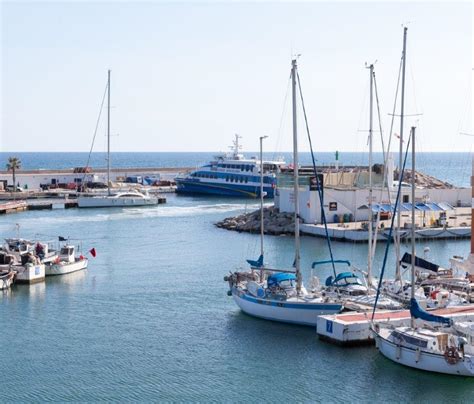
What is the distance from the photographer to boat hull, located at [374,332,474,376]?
2536cm

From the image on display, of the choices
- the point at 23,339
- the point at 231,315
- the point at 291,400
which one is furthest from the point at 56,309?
the point at 291,400

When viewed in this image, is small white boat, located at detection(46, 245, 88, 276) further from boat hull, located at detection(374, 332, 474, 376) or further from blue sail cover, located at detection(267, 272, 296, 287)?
boat hull, located at detection(374, 332, 474, 376)

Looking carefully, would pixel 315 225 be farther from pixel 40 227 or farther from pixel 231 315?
pixel 231 315

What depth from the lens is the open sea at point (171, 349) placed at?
2511 cm

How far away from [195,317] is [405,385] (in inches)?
405

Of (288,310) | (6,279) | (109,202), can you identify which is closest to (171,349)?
(288,310)

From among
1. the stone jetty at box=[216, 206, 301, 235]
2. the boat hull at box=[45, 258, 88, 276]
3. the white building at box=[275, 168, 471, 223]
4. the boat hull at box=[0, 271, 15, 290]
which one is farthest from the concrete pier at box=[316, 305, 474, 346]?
the stone jetty at box=[216, 206, 301, 235]

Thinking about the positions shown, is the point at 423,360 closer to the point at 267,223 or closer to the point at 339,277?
the point at 339,277

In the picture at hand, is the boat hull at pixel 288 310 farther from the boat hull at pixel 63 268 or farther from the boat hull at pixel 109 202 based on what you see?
the boat hull at pixel 109 202

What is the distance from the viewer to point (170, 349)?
29188 millimetres

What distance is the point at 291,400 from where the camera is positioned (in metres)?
24.5

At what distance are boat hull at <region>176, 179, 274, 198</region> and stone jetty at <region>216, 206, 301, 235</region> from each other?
2790cm

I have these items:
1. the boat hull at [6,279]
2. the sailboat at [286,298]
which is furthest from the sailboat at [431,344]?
the boat hull at [6,279]

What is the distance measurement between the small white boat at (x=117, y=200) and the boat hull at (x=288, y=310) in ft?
168
